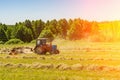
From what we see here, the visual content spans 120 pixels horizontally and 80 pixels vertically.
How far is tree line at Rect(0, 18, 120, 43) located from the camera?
108 m

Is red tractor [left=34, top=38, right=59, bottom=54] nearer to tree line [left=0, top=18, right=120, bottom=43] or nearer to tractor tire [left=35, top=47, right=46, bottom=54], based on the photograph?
tractor tire [left=35, top=47, right=46, bottom=54]

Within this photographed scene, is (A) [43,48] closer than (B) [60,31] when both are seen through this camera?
Yes

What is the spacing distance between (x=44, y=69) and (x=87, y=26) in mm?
86447

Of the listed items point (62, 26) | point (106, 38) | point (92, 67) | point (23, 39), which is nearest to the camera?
point (92, 67)

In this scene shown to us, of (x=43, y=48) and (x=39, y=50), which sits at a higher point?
(x=43, y=48)

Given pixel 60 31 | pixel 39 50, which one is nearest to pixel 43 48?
pixel 39 50

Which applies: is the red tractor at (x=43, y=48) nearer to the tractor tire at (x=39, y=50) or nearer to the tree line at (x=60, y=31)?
the tractor tire at (x=39, y=50)

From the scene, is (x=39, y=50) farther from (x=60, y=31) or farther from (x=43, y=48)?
(x=60, y=31)

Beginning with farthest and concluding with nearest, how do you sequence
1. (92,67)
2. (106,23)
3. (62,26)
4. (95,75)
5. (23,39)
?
(106,23), (62,26), (23,39), (92,67), (95,75)

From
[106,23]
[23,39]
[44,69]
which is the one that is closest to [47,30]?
[23,39]

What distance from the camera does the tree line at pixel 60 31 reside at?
10794 centimetres

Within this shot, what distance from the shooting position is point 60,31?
116 m

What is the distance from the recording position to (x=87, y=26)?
11456 centimetres

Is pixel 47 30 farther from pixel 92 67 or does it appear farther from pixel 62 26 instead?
pixel 92 67
